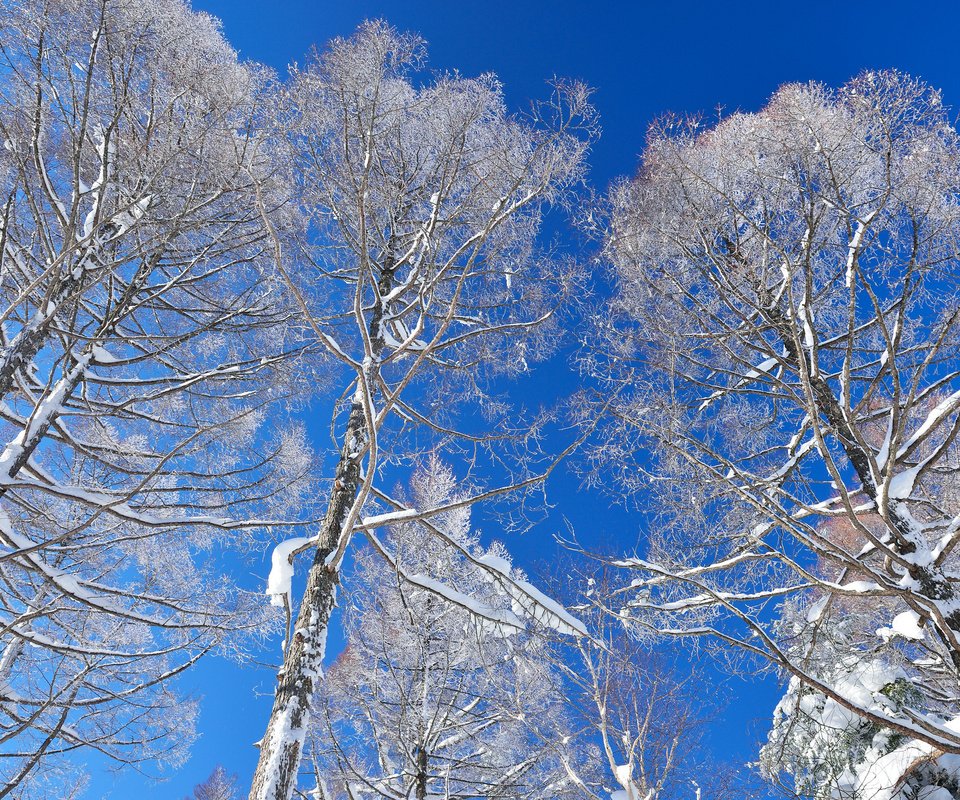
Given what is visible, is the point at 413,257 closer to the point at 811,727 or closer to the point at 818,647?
the point at 818,647

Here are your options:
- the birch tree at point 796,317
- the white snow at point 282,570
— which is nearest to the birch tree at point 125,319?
the white snow at point 282,570

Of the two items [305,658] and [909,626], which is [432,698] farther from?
[909,626]

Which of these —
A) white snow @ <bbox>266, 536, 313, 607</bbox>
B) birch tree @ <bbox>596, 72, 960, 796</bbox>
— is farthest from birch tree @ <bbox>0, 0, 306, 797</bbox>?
birch tree @ <bbox>596, 72, 960, 796</bbox>

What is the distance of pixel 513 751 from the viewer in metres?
7.97

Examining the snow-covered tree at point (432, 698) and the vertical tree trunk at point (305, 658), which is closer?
the vertical tree trunk at point (305, 658)

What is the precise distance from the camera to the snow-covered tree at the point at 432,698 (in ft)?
19.6

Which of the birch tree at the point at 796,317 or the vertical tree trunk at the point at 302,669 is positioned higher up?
the birch tree at the point at 796,317

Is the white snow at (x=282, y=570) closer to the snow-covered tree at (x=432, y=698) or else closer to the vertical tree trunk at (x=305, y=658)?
the vertical tree trunk at (x=305, y=658)

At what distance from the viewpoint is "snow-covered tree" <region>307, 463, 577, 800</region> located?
5.96 meters

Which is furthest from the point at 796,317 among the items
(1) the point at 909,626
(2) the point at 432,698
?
(2) the point at 432,698

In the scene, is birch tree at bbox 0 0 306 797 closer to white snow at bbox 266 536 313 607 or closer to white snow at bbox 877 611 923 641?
white snow at bbox 266 536 313 607

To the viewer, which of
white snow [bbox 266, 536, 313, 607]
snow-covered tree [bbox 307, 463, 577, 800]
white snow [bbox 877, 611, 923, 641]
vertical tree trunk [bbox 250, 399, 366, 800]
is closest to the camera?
vertical tree trunk [bbox 250, 399, 366, 800]

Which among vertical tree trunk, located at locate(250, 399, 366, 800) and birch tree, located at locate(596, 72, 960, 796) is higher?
birch tree, located at locate(596, 72, 960, 796)

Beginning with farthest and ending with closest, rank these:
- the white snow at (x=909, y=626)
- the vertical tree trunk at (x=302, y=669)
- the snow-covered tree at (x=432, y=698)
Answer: the snow-covered tree at (x=432, y=698)
the white snow at (x=909, y=626)
the vertical tree trunk at (x=302, y=669)
